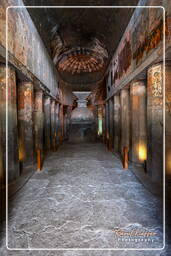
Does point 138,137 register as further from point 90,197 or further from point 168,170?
point 90,197

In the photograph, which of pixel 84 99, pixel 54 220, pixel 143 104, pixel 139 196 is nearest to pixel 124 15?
pixel 143 104

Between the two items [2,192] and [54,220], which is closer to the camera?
[54,220]

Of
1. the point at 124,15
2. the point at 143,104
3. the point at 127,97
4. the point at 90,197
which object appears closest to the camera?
the point at 90,197

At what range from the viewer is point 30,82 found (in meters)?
6.65

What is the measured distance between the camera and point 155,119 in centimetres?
478

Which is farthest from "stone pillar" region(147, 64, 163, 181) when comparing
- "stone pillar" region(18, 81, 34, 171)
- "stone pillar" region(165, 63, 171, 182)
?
"stone pillar" region(18, 81, 34, 171)

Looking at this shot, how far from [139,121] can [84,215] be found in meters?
4.99

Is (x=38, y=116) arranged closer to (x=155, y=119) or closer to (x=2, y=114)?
(x=2, y=114)

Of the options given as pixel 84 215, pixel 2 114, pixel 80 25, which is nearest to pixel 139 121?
pixel 84 215

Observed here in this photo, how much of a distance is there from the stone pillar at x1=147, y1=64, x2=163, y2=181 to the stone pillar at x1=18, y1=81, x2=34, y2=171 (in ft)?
16.8

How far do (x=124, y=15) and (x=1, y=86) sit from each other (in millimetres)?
6880

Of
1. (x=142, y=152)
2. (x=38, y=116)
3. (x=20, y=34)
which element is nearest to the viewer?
(x=20, y=34)

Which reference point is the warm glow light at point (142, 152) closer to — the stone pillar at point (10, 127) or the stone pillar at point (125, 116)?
the stone pillar at point (125, 116)

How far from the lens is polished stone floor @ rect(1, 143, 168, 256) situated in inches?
90.9
